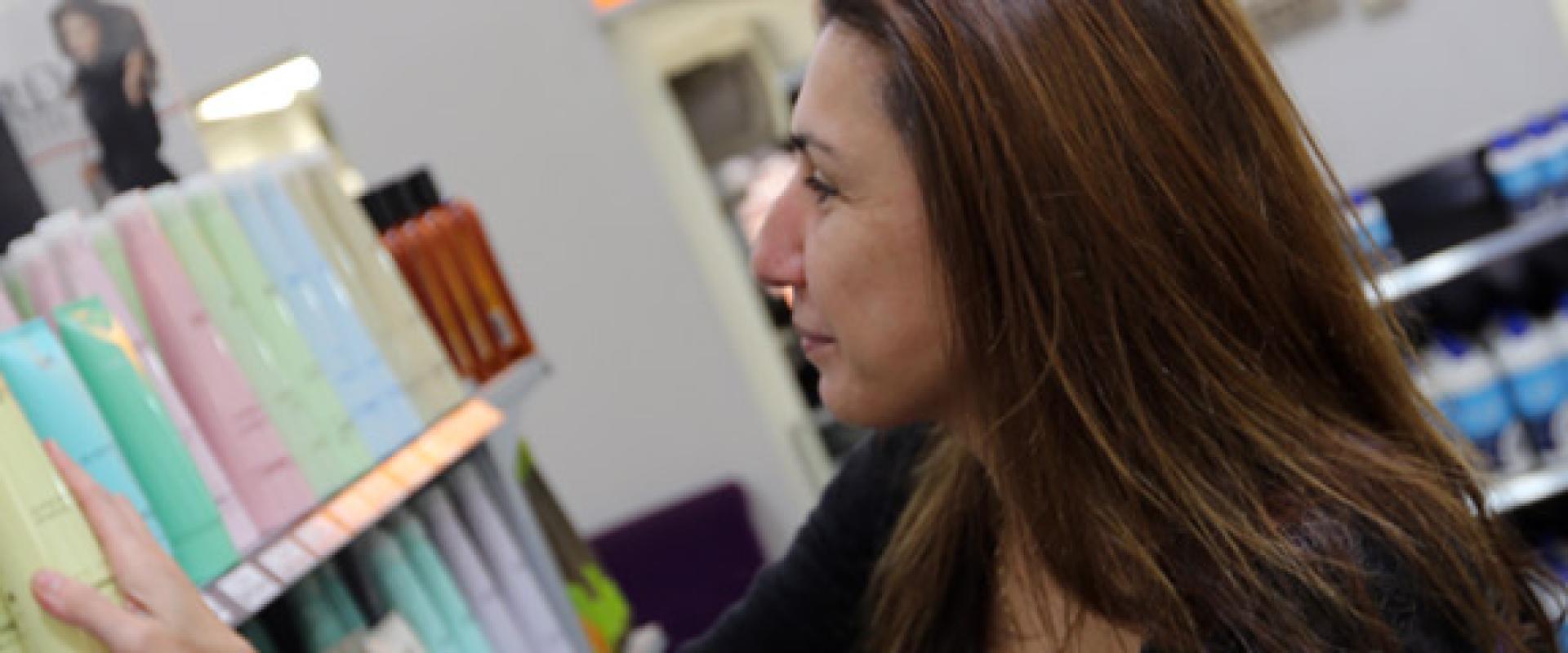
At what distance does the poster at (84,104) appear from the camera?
75.7 inches

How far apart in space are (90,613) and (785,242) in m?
0.63

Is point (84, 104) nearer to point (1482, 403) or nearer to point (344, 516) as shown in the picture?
point (344, 516)

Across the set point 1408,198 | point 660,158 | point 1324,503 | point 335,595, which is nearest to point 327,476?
point 335,595

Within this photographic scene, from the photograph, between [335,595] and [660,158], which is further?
[660,158]

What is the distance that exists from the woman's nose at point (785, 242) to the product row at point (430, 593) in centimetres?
63

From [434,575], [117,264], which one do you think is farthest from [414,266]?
[117,264]

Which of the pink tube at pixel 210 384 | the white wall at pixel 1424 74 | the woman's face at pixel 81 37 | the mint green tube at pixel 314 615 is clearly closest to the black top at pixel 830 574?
the mint green tube at pixel 314 615

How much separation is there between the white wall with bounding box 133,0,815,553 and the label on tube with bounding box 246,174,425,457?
2.96 m

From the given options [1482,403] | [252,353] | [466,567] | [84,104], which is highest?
[84,104]

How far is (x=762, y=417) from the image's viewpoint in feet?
16.1

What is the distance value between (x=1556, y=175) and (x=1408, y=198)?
0.36m

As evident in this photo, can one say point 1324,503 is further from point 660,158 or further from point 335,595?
point 660,158

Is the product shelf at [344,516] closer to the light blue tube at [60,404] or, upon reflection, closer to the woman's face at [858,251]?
the light blue tube at [60,404]

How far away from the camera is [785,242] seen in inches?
58.1
